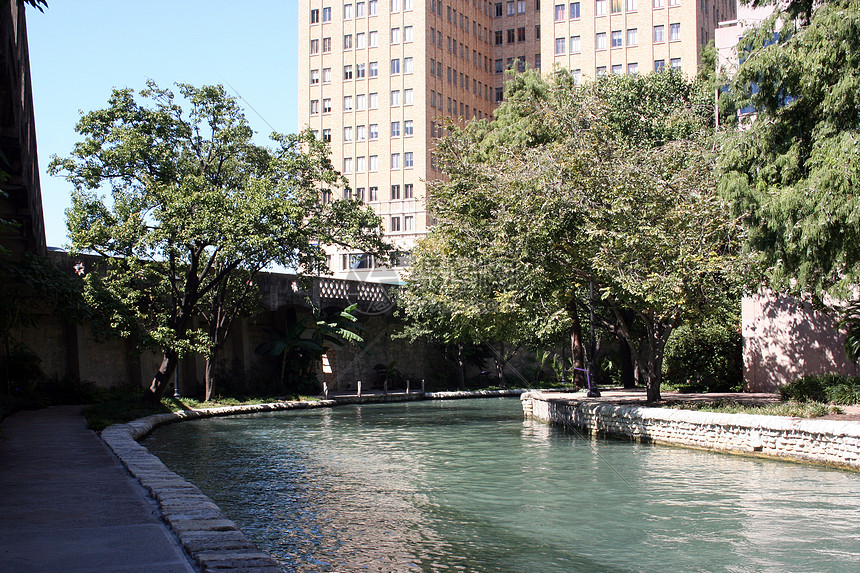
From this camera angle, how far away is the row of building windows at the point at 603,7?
241ft

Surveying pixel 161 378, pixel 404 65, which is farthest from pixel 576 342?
pixel 404 65

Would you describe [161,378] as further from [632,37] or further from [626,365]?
[632,37]

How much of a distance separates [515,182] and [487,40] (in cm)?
6991

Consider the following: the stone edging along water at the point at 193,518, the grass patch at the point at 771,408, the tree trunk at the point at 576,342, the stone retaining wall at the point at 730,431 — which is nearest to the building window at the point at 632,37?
the tree trunk at the point at 576,342

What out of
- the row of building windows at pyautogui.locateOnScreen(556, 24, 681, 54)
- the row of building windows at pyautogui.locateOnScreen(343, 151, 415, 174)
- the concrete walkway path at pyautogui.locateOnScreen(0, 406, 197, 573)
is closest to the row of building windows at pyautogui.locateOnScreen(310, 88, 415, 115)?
the row of building windows at pyautogui.locateOnScreen(343, 151, 415, 174)

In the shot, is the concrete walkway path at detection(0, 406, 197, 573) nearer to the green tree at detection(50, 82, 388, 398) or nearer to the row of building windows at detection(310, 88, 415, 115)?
the green tree at detection(50, 82, 388, 398)

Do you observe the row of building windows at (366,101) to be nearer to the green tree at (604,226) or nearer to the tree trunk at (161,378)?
the green tree at (604,226)

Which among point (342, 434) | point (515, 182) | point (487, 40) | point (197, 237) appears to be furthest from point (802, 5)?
point (487, 40)

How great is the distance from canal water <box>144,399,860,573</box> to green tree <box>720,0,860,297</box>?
386 cm

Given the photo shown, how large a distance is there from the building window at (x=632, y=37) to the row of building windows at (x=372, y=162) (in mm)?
21119

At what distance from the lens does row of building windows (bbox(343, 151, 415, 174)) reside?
77.2 m

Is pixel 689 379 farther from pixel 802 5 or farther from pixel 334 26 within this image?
pixel 334 26

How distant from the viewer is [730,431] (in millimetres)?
17141

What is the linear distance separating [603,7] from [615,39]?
129 inches
